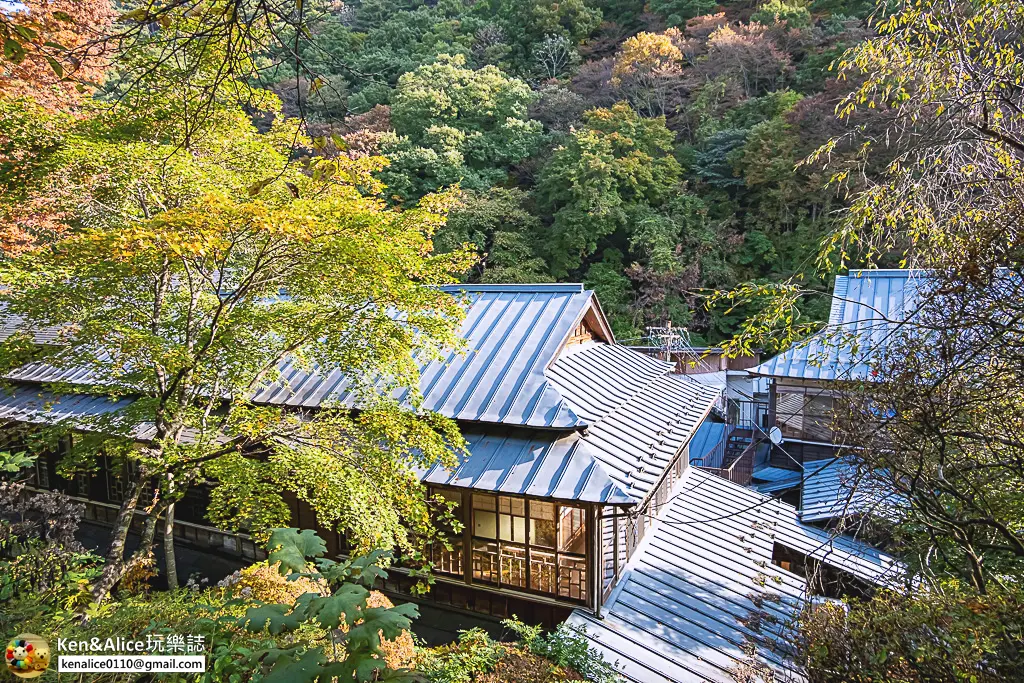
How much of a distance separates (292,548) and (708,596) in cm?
759

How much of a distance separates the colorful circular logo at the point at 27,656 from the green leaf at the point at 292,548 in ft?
5.17

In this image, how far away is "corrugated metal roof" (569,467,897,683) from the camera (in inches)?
265

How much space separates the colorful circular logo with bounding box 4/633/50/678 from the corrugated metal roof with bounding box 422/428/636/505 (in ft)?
16.9

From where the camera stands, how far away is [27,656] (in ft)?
10.1

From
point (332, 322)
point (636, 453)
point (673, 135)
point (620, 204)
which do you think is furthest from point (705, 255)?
point (332, 322)

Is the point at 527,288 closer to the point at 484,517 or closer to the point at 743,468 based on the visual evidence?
the point at 484,517

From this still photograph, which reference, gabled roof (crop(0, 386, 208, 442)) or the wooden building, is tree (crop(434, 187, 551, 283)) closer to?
the wooden building

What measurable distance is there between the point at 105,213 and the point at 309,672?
22.0 feet

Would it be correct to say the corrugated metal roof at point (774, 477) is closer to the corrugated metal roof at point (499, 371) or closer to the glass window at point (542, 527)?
the glass window at point (542, 527)

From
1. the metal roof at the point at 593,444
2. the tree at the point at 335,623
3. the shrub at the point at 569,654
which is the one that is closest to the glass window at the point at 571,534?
the metal roof at the point at 593,444

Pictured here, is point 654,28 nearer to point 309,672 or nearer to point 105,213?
point 105,213

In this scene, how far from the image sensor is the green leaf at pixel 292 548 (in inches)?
102

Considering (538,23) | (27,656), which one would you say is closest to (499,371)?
(27,656)

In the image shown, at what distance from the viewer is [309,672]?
2230 millimetres
